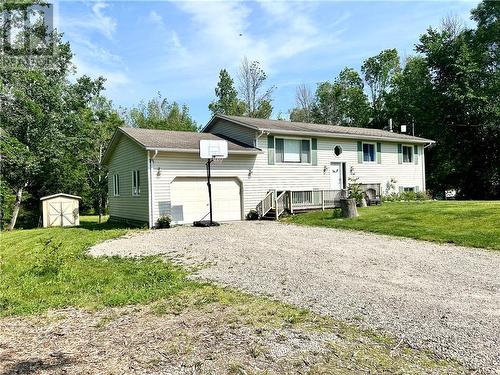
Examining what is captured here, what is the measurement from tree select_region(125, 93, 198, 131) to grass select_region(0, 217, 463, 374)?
33.0m

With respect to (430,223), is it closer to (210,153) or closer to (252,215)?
(252,215)

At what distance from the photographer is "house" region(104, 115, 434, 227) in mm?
16250

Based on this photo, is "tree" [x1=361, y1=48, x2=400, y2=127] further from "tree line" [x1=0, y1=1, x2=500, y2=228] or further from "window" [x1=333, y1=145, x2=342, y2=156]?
"window" [x1=333, y1=145, x2=342, y2=156]

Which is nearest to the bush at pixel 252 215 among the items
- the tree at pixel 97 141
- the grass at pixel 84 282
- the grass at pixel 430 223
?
the grass at pixel 430 223

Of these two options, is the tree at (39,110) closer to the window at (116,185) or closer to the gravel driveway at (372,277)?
the window at (116,185)

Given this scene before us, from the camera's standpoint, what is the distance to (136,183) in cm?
1748

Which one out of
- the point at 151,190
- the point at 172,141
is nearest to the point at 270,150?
the point at 172,141

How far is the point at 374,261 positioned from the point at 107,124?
88.1 feet

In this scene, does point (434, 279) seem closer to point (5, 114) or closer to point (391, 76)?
point (5, 114)

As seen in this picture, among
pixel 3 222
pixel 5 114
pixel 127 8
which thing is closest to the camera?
pixel 127 8

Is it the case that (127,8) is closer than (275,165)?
Yes

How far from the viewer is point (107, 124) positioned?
3067 centimetres

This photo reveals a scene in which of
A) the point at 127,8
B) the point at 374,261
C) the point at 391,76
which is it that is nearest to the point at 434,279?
the point at 374,261

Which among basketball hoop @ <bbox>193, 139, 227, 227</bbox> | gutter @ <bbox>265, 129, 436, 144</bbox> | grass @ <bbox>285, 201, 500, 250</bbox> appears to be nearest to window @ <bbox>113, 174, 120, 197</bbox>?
basketball hoop @ <bbox>193, 139, 227, 227</bbox>
